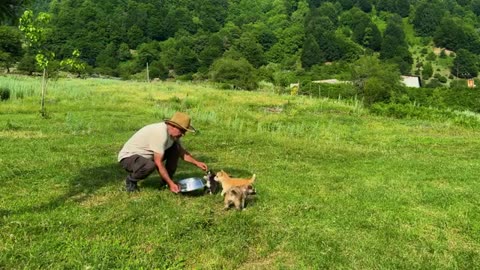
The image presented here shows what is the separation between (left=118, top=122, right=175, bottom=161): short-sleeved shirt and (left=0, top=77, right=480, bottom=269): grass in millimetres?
634

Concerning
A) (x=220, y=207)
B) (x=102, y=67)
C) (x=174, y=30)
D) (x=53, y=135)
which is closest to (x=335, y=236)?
(x=220, y=207)

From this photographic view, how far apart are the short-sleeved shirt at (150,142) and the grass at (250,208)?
634 millimetres

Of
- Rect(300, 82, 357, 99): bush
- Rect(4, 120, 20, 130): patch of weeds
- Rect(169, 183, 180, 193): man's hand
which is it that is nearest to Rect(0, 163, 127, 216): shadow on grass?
Rect(169, 183, 180, 193): man's hand

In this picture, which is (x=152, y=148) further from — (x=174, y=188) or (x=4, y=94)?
(x=4, y=94)

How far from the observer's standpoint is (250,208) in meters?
6.71

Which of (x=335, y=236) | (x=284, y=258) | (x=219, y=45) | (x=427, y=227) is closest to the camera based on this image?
(x=284, y=258)

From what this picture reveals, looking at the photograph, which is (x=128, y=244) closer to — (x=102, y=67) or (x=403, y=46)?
(x=102, y=67)

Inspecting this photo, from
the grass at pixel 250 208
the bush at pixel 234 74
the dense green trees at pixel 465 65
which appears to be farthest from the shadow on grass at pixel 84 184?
the dense green trees at pixel 465 65

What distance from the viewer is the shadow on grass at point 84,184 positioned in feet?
20.6

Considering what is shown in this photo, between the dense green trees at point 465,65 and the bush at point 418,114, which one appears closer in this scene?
the bush at point 418,114

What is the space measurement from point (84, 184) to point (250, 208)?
2982 mm

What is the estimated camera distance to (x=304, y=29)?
13612 centimetres

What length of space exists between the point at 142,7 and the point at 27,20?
12214cm

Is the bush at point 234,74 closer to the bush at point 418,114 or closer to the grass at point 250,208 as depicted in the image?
the bush at point 418,114
